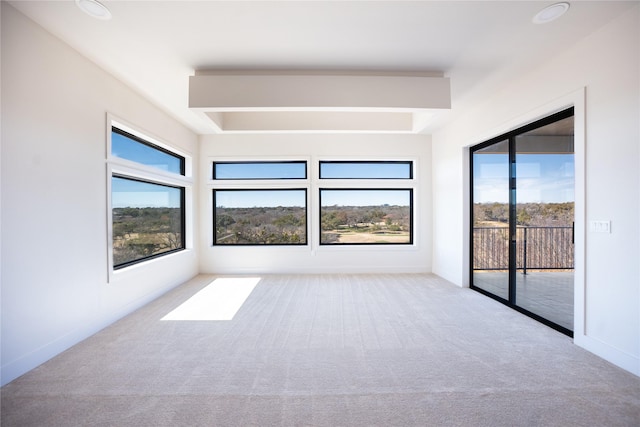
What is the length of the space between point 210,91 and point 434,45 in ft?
7.90

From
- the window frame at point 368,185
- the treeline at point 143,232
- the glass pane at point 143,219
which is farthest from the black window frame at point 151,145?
the window frame at point 368,185

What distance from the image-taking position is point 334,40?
281 cm

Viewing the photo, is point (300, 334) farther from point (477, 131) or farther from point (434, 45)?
point (477, 131)

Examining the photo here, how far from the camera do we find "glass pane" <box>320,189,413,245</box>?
20.0 ft

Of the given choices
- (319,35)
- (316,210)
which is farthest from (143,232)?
(319,35)

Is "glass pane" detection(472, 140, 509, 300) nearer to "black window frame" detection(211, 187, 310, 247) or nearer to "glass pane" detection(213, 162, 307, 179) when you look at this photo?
"black window frame" detection(211, 187, 310, 247)

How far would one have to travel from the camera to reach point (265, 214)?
6.09 meters

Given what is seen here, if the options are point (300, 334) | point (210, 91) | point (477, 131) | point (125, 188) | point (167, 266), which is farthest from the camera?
point (167, 266)

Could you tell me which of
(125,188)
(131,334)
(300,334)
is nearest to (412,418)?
(300,334)

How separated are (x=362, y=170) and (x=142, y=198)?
152 inches

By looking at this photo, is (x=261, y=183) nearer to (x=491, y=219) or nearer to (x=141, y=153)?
(x=141, y=153)

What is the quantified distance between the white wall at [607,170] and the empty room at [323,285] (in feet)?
0.05

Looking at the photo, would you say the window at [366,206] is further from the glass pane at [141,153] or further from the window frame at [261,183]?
the glass pane at [141,153]

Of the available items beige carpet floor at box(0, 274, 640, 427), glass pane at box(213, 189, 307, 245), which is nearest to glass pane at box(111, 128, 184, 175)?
glass pane at box(213, 189, 307, 245)
